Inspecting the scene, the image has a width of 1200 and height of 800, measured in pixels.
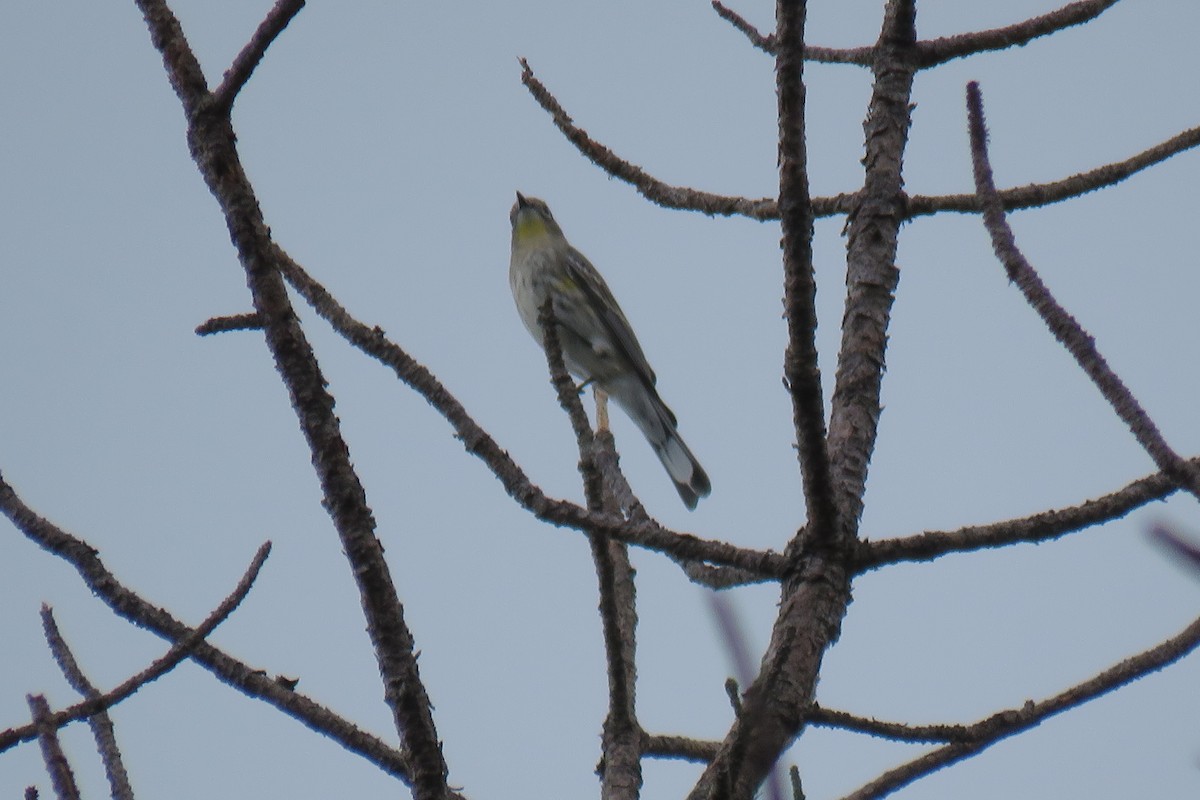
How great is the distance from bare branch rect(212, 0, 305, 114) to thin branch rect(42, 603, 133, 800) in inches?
39.8

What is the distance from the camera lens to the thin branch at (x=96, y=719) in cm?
225

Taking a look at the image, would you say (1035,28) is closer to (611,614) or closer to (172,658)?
(611,614)

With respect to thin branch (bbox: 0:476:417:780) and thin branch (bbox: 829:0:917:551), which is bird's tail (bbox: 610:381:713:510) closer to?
thin branch (bbox: 829:0:917:551)

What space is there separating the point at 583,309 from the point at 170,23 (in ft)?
23.6

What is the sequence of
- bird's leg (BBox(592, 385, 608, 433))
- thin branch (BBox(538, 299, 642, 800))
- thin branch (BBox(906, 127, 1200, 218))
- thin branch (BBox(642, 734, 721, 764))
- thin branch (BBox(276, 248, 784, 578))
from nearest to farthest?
1. thin branch (BBox(276, 248, 784, 578))
2. thin branch (BBox(538, 299, 642, 800))
3. thin branch (BBox(906, 127, 1200, 218))
4. thin branch (BBox(642, 734, 721, 764))
5. bird's leg (BBox(592, 385, 608, 433))

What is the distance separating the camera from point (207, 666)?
2234 mm

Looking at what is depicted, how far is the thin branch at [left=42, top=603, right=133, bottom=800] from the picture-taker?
88.5 inches

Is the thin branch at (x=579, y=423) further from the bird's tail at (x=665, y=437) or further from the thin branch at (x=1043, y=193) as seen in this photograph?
the bird's tail at (x=665, y=437)

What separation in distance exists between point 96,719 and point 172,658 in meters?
0.29

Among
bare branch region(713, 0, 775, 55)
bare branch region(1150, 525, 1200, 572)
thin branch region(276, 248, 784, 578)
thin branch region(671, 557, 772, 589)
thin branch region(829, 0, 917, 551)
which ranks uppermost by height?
bare branch region(713, 0, 775, 55)

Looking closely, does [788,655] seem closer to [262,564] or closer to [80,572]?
[262,564]

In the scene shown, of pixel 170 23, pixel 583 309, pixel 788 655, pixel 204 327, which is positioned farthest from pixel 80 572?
pixel 583 309

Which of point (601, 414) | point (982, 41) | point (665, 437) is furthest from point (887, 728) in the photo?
point (665, 437)

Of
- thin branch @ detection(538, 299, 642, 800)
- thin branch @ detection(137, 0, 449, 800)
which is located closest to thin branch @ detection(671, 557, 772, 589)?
thin branch @ detection(538, 299, 642, 800)
